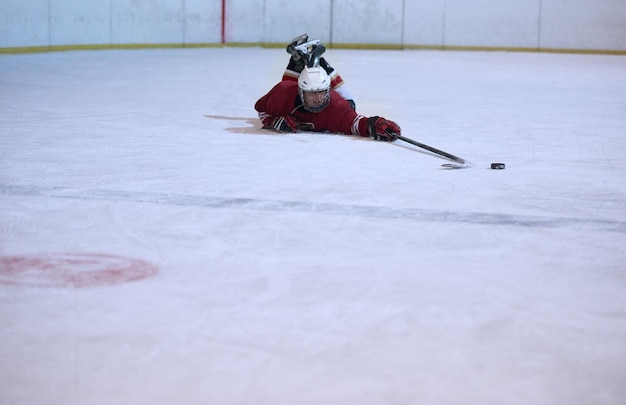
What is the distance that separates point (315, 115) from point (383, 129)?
1.63ft

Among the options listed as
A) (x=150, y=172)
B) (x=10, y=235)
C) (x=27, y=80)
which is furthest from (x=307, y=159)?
(x=27, y=80)

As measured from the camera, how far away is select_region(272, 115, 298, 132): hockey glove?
19.7ft

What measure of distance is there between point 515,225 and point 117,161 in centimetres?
212

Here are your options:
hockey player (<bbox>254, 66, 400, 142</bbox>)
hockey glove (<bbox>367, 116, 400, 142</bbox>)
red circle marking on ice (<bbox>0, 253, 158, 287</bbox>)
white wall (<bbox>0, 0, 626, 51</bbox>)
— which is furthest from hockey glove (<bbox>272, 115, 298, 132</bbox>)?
white wall (<bbox>0, 0, 626, 51</bbox>)

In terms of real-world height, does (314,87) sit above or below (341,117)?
above

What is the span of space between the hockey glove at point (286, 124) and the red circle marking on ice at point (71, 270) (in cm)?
306

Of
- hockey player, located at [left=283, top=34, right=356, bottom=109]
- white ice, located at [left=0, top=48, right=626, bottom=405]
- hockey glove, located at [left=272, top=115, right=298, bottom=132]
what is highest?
hockey player, located at [left=283, top=34, right=356, bottom=109]

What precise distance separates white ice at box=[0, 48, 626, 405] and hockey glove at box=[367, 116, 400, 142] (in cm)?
10

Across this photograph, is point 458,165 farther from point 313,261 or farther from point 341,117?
point 313,261

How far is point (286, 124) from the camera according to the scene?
A: 6.01 m

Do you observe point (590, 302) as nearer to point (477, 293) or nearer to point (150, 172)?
point (477, 293)

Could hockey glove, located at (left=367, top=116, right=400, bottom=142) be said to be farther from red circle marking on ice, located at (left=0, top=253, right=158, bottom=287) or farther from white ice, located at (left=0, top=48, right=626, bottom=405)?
red circle marking on ice, located at (left=0, top=253, right=158, bottom=287)

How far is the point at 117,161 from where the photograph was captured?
16.1 ft

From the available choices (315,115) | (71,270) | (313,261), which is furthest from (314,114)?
(71,270)
